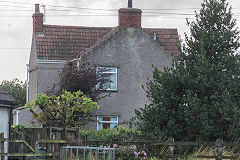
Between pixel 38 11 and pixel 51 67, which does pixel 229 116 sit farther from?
pixel 38 11

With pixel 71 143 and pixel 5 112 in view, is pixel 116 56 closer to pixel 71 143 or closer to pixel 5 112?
pixel 5 112

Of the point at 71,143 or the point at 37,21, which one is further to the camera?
the point at 37,21

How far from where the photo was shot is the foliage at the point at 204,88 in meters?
20.4

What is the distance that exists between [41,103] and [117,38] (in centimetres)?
1113

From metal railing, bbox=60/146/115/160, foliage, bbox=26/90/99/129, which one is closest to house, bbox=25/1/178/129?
foliage, bbox=26/90/99/129

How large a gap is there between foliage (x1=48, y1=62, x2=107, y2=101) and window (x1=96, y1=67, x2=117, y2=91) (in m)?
0.26

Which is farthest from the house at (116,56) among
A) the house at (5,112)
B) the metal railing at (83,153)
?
the metal railing at (83,153)

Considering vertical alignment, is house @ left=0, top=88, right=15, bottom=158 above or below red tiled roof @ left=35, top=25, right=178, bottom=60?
below

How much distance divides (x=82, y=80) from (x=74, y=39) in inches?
266

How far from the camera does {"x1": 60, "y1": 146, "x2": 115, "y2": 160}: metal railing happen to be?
18.4 meters

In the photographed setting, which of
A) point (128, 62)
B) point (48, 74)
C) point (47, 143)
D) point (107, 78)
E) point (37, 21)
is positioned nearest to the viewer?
point (47, 143)

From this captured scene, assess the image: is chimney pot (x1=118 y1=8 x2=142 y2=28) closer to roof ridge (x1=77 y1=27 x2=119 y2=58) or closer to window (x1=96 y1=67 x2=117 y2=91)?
roof ridge (x1=77 y1=27 x2=119 y2=58)

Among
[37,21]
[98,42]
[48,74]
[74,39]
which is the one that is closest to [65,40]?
[74,39]

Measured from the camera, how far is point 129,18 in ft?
113
